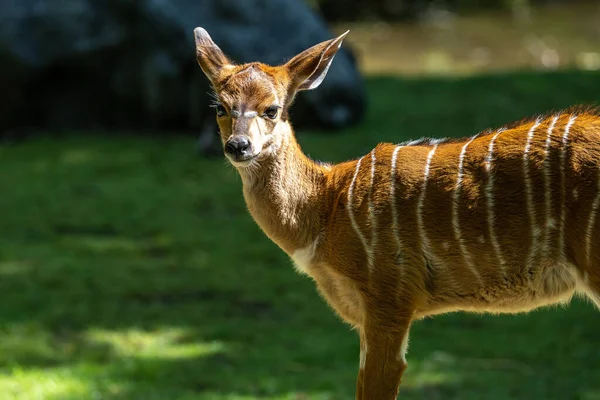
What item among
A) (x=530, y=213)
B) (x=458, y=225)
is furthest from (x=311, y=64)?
(x=530, y=213)

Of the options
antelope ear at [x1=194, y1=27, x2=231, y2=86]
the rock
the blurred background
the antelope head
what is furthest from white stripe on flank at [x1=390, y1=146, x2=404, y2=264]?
the rock

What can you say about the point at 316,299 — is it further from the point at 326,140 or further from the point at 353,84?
the point at 353,84

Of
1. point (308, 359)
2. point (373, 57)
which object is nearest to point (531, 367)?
point (308, 359)

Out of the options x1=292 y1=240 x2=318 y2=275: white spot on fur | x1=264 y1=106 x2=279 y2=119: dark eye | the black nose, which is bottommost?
x1=292 y1=240 x2=318 y2=275: white spot on fur

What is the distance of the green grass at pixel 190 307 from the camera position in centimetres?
578

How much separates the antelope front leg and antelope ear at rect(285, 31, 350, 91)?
0.91 m

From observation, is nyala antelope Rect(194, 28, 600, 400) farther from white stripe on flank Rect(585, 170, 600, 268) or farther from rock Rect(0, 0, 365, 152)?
rock Rect(0, 0, 365, 152)

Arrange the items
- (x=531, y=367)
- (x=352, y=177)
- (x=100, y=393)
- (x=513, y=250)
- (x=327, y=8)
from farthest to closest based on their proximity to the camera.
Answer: (x=327, y=8), (x=531, y=367), (x=100, y=393), (x=352, y=177), (x=513, y=250)

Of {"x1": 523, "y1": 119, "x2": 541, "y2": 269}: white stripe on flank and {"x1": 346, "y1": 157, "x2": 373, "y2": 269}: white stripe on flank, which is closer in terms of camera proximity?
{"x1": 523, "y1": 119, "x2": 541, "y2": 269}: white stripe on flank

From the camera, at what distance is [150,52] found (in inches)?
408

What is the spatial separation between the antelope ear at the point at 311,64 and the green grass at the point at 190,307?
248cm

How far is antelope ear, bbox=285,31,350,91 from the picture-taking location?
348 cm

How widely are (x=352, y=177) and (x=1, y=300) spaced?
418 centimetres

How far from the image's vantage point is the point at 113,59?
10.5 m
